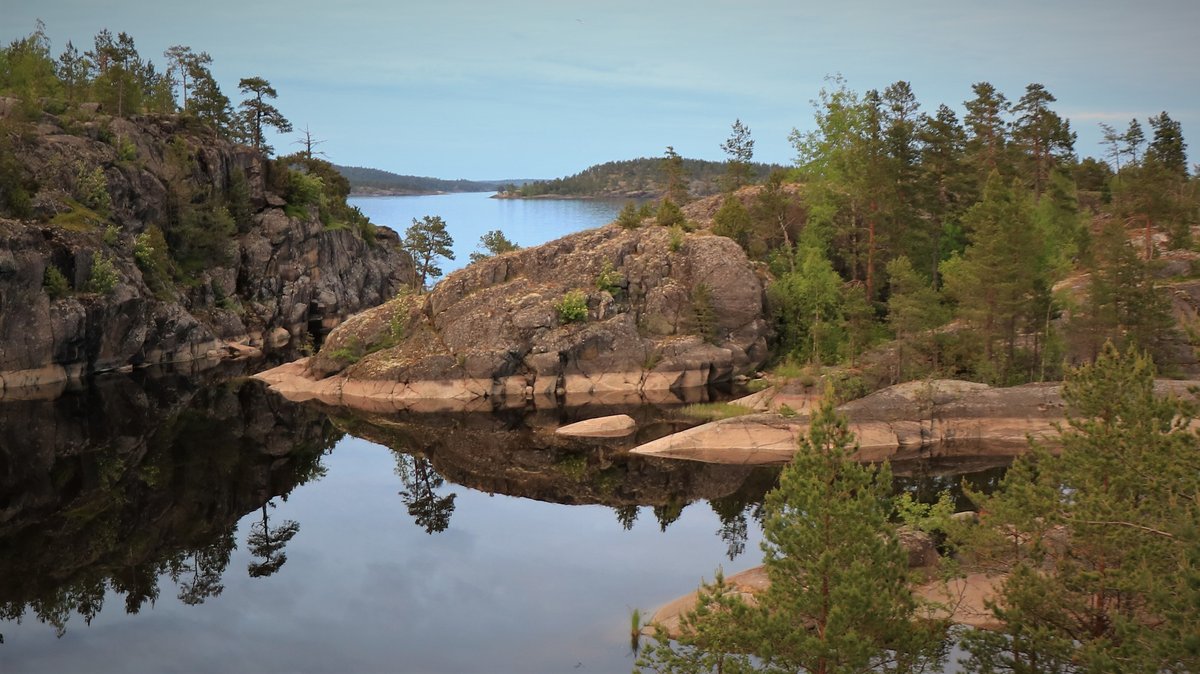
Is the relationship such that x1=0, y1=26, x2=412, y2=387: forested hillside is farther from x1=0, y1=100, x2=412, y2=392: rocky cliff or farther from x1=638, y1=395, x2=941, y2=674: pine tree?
Answer: x1=638, y1=395, x2=941, y2=674: pine tree

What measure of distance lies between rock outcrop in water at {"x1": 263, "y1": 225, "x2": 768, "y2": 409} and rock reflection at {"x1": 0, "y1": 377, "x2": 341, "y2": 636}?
619 cm

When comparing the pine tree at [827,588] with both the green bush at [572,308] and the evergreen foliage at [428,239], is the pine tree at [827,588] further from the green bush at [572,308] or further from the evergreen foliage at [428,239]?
the evergreen foliage at [428,239]

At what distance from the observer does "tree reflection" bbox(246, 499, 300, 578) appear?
3528cm

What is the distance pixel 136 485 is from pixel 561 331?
95.0ft

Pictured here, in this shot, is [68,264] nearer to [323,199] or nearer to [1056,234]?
[323,199]

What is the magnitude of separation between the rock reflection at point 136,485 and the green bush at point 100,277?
23.3ft

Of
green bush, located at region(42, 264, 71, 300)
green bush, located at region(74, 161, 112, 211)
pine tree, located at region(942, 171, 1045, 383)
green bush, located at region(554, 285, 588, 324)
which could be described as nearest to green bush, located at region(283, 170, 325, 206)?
green bush, located at region(74, 161, 112, 211)

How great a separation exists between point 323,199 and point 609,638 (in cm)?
8820

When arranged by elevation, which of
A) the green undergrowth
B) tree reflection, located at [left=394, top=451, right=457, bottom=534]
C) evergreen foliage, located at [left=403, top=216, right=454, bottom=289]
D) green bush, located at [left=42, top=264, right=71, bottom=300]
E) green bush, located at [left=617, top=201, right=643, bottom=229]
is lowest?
tree reflection, located at [left=394, top=451, right=457, bottom=534]

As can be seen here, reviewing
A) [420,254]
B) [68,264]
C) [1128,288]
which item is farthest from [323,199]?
[1128,288]

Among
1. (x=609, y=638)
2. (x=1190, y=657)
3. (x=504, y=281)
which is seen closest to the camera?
(x=1190, y=657)

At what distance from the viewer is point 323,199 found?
108 metres

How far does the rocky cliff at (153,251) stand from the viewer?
67.2 m

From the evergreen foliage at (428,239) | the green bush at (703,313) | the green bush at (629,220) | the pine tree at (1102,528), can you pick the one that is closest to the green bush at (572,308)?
the green bush at (703,313)
